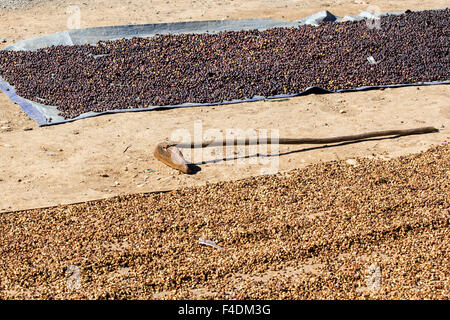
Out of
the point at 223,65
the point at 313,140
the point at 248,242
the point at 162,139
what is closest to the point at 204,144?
the point at 162,139

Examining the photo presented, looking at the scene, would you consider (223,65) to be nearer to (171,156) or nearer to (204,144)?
(204,144)

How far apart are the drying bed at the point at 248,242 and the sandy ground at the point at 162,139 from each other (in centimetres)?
33

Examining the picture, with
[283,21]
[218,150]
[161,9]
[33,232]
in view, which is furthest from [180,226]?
[161,9]

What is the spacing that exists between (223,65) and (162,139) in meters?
1.86

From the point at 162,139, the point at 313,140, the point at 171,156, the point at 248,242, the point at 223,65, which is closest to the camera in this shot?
the point at 248,242

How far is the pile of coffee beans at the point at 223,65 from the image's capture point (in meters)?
6.46

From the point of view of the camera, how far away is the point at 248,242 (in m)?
3.85

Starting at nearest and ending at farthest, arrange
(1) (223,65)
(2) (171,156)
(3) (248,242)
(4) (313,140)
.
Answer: (3) (248,242) < (2) (171,156) < (4) (313,140) < (1) (223,65)

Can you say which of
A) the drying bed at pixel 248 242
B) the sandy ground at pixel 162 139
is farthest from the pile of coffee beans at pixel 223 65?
the drying bed at pixel 248 242

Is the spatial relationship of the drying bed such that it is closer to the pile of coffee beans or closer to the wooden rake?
the wooden rake

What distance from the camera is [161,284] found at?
340 centimetres

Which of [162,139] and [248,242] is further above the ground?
[162,139]

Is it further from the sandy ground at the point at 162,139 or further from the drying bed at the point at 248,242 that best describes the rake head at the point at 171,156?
the drying bed at the point at 248,242
